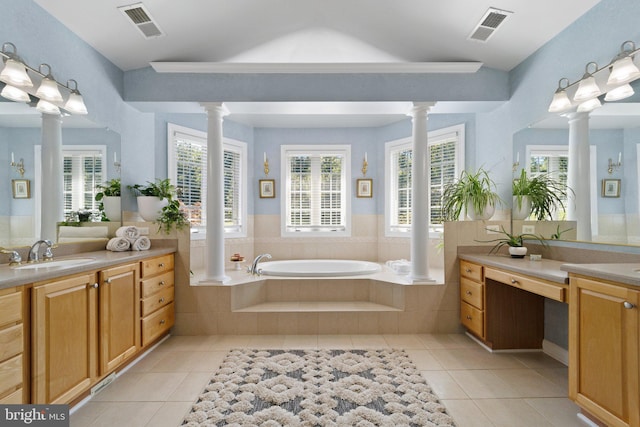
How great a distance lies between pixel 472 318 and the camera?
3.08 meters

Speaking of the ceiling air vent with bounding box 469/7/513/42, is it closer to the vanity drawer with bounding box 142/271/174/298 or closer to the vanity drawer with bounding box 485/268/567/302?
the vanity drawer with bounding box 485/268/567/302

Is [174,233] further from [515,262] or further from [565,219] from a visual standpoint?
[565,219]

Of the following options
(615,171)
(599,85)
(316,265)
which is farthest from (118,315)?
(599,85)

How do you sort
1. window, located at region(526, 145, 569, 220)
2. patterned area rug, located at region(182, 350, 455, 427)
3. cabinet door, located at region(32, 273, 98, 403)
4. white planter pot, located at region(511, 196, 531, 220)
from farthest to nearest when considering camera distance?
white planter pot, located at region(511, 196, 531, 220), window, located at region(526, 145, 569, 220), patterned area rug, located at region(182, 350, 455, 427), cabinet door, located at region(32, 273, 98, 403)

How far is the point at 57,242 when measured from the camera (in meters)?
2.57

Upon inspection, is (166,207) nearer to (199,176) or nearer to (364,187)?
(199,176)

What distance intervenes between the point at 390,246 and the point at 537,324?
2211 millimetres

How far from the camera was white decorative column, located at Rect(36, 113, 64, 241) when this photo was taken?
2404 mm

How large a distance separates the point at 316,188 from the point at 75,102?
3.16 meters

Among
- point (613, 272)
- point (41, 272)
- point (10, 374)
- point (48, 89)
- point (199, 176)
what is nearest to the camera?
point (10, 374)

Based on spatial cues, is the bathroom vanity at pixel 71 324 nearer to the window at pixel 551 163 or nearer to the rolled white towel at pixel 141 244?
the rolled white towel at pixel 141 244

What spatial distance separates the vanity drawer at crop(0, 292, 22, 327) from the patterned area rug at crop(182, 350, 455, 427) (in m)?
1.02

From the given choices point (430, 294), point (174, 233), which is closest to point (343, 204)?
point (430, 294)

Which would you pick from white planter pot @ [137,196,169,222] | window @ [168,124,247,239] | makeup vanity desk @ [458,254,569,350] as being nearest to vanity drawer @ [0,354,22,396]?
white planter pot @ [137,196,169,222]
